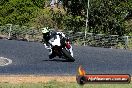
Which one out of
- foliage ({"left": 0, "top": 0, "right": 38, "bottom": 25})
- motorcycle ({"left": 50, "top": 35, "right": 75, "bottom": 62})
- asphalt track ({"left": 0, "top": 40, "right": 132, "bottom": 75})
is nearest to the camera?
asphalt track ({"left": 0, "top": 40, "right": 132, "bottom": 75})

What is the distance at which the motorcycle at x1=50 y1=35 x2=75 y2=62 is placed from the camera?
24516 mm

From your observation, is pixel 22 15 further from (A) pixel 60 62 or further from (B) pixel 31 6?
(A) pixel 60 62

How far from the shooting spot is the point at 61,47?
24.8m

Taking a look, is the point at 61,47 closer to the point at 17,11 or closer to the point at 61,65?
the point at 61,65

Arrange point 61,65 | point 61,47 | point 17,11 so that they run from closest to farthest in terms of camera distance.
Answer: point 61,65 < point 61,47 < point 17,11

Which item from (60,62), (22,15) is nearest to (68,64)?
(60,62)

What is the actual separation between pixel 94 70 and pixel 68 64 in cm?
301

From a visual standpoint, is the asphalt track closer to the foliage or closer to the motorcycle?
the motorcycle

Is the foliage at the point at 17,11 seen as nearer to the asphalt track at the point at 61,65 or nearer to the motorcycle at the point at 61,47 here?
the asphalt track at the point at 61,65

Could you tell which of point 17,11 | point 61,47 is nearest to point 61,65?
point 61,47

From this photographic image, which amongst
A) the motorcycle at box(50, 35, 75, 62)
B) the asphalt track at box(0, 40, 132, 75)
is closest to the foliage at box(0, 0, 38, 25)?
the asphalt track at box(0, 40, 132, 75)

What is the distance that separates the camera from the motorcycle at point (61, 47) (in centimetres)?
2452

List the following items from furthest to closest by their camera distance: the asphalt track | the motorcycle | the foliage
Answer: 1. the foliage
2. the motorcycle
3. the asphalt track

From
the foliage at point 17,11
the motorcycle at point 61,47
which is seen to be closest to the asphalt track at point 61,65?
the motorcycle at point 61,47
